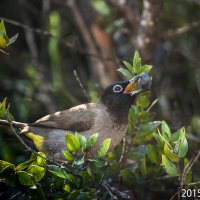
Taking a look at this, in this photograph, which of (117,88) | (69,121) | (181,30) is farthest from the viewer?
(181,30)

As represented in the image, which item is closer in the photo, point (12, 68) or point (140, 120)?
point (140, 120)

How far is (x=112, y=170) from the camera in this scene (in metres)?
5.00

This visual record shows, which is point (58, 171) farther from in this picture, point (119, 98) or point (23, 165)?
point (119, 98)

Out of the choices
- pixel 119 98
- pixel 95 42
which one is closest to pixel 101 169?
pixel 119 98

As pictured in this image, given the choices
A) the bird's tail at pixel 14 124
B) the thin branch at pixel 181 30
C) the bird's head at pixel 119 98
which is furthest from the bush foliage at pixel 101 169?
the thin branch at pixel 181 30

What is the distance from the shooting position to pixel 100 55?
7.11m

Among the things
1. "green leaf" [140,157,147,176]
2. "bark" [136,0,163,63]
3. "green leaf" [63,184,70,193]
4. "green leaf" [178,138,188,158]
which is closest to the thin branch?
"bark" [136,0,163,63]

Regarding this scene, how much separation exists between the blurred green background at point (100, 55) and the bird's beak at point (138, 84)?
2.47 ft

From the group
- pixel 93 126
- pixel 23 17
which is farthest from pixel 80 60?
pixel 93 126

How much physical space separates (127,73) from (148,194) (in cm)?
126

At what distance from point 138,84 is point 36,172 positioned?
1.47 meters

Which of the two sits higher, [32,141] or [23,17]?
[23,17]

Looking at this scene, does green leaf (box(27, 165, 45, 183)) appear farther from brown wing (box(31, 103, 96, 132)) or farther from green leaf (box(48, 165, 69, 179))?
brown wing (box(31, 103, 96, 132))

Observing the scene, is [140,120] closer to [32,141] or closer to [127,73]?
[127,73]
